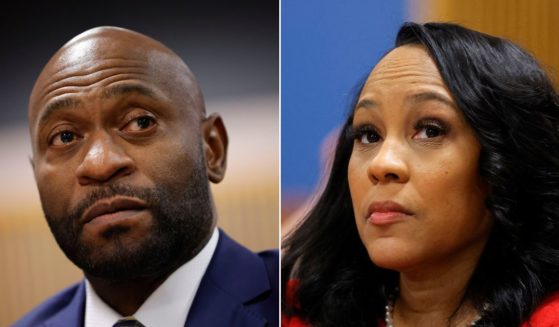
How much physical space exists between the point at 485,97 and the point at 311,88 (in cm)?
39

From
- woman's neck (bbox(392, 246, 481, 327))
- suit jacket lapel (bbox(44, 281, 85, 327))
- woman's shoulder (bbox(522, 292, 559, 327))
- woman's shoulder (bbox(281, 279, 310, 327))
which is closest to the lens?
woman's shoulder (bbox(522, 292, 559, 327))

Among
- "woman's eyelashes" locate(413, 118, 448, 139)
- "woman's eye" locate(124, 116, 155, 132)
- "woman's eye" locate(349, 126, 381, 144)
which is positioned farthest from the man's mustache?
"woman's eyelashes" locate(413, 118, 448, 139)

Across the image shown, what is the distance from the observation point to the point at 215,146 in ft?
5.13

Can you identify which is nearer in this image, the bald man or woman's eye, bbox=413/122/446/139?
woman's eye, bbox=413/122/446/139

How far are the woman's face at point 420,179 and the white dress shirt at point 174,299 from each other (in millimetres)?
406

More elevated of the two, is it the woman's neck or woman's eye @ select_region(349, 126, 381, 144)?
woman's eye @ select_region(349, 126, 381, 144)

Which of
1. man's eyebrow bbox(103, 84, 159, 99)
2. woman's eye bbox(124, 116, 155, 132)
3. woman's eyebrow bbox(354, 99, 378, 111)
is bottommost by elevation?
woman's eye bbox(124, 116, 155, 132)

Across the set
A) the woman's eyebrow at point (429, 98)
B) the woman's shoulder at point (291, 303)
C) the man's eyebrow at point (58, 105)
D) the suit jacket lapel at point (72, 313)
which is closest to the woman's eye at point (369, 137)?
the woman's eyebrow at point (429, 98)

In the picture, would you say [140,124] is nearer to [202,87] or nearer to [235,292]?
[202,87]

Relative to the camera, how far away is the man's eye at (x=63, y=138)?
1.50 meters

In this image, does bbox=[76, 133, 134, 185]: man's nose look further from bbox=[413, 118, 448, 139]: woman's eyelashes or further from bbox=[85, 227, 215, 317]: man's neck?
bbox=[413, 118, 448, 139]: woman's eyelashes

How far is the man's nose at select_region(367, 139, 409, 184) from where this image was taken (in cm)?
122

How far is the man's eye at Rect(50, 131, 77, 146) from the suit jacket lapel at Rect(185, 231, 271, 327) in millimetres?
364

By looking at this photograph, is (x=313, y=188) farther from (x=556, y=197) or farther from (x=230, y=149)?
(x=556, y=197)
